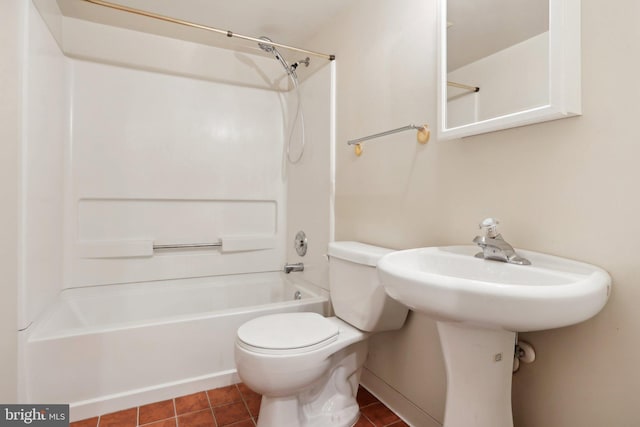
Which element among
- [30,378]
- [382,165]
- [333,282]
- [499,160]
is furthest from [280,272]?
[499,160]

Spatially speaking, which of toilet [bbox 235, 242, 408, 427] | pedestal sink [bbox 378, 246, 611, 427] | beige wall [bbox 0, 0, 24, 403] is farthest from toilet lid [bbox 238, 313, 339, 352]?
beige wall [bbox 0, 0, 24, 403]

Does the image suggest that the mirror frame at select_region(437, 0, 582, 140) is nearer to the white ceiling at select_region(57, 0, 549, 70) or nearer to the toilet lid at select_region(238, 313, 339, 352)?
the white ceiling at select_region(57, 0, 549, 70)

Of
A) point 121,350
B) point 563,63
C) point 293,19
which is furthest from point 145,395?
point 293,19

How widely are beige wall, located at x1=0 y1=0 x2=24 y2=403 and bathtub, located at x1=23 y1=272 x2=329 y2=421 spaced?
100 millimetres

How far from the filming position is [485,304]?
28.8 inches

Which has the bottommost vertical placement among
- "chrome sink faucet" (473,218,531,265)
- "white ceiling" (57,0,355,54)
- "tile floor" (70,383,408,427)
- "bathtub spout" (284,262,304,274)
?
"tile floor" (70,383,408,427)

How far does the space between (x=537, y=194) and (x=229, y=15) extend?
2027 mm

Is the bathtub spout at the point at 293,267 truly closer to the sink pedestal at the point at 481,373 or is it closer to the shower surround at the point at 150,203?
the shower surround at the point at 150,203

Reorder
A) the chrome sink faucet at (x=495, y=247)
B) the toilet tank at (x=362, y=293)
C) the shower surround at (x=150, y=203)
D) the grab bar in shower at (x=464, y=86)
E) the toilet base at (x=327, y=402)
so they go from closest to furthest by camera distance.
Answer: the chrome sink faucet at (x=495, y=247) < the grab bar in shower at (x=464, y=86) < the toilet base at (x=327, y=402) < the toilet tank at (x=362, y=293) < the shower surround at (x=150, y=203)

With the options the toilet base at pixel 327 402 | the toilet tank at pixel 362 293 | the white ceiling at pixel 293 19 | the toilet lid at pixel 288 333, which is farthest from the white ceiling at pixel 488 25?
the toilet base at pixel 327 402

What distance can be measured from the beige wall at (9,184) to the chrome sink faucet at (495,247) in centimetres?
179

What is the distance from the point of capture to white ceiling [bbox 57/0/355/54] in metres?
1.95

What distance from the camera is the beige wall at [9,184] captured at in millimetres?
1305

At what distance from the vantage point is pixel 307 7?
196cm
